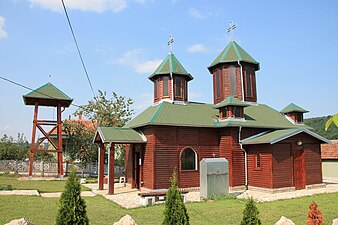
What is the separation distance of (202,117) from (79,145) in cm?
1615

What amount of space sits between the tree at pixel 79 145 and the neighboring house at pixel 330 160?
22338 millimetres

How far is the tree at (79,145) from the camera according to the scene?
29.2 m

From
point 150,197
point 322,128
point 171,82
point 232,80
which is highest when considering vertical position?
point 232,80

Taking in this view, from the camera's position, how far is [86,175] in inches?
1083

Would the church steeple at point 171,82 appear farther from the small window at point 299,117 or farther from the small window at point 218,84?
the small window at point 299,117

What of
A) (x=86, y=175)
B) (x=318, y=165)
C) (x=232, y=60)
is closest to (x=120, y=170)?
(x=86, y=175)

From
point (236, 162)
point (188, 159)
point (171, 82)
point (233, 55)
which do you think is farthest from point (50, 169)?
point (233, 55)

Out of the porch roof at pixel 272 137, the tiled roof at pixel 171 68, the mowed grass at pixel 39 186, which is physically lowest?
the mowed grass at pixel 39 186

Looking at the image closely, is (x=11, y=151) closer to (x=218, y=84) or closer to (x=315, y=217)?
(x=218, y=84)

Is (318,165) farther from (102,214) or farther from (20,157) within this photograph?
(20,157)

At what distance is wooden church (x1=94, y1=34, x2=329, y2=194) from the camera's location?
15.9 meters

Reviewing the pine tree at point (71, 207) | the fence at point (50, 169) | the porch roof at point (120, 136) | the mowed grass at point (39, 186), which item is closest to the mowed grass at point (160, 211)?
the pine tree at point (71, 207)

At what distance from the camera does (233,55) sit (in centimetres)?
2128

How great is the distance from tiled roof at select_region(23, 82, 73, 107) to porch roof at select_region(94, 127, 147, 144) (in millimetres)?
9600
